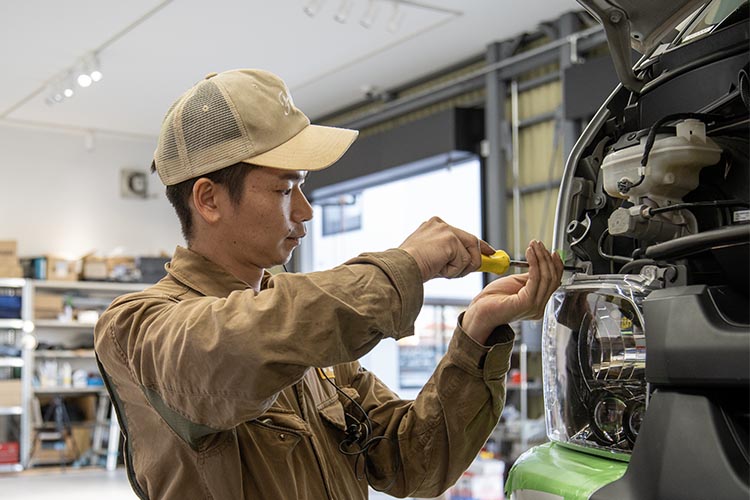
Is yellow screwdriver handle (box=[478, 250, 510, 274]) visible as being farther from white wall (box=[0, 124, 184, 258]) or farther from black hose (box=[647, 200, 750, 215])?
white wall (box=[0, 124, 184, 258])

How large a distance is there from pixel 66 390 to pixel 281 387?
10669 mm

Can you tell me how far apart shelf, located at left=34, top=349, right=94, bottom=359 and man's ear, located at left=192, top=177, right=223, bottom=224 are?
10.2 m

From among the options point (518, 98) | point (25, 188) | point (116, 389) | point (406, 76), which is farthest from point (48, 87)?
point (116, 389)

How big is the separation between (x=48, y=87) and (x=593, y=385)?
9721 mm

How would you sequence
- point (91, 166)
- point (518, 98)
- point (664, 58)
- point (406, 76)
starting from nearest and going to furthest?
point (664, 58) → point (518, 98) → point (406, 76) → point (91, 166)

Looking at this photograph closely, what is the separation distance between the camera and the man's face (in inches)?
60.4

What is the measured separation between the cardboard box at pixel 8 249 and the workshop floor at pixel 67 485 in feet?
8.52

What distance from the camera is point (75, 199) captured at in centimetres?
1230

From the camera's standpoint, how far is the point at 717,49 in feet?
4.48

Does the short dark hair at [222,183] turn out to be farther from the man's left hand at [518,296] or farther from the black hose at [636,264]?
the black hose at [636,264]

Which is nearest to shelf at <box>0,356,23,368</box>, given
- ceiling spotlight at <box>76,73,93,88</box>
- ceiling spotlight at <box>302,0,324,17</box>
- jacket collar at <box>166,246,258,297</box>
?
ceiling spotlight at <box>76,73,93,88</box>

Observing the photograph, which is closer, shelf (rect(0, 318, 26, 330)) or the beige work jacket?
the beige work jacket

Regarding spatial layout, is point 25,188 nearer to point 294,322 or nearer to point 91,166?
point 91,166

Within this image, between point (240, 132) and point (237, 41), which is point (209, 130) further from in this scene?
point (237, 41)
